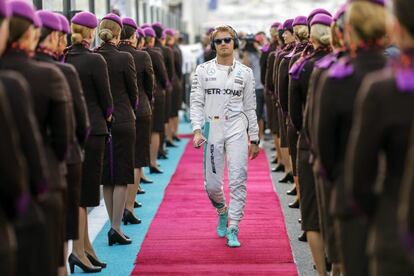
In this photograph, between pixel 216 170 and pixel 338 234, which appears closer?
pixel 338 234

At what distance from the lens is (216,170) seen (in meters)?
8.73

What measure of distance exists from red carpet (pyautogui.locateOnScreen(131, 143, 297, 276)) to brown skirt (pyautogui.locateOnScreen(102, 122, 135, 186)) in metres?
0.64

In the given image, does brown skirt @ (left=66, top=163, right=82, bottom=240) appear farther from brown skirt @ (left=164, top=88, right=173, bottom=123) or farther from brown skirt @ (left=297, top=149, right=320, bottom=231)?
brown skirt @ (left=164, top=88, right=173, bottom=123)

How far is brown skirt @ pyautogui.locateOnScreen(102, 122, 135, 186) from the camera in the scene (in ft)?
29.1

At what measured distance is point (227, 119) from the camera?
869 cm

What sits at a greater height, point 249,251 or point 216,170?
point 216,170

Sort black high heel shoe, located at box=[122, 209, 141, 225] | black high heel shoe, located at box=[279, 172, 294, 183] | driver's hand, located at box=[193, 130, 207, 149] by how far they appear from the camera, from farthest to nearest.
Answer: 1. black high heel shoe, located at box=[279, 172, 294, 183]
2. black high heel shoe, located at box=[122, 209, 141, 225]
3. driver's hand, located at box=[193, 130, 207, 149]

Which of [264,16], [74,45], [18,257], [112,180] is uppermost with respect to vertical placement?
[74,45]

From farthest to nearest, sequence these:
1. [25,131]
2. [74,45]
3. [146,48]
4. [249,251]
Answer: [146,48], [249,251], [74,45], [25,131]

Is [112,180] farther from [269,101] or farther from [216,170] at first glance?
[269,101]

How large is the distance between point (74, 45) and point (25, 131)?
11.4ft

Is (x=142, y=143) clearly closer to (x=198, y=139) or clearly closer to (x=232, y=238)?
(x=198, y=139)

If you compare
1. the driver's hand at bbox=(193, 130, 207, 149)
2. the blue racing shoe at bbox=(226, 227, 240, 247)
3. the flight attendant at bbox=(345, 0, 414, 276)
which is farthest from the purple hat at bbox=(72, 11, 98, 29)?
the flight attendant at bbox=(345, 0, 414, 276)

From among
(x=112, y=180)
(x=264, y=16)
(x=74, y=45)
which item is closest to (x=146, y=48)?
(x=112, y=180)
